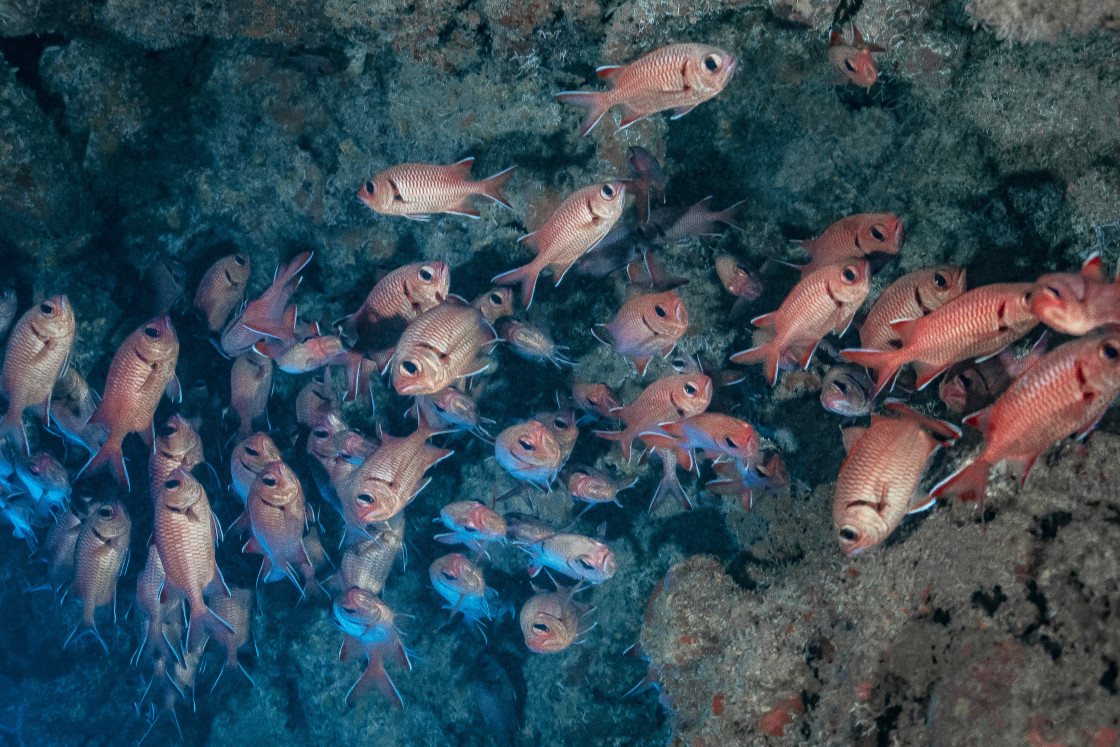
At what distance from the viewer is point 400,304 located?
3.45 metres

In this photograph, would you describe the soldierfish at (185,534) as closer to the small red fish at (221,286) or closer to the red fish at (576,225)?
the small red fish at (221,286)

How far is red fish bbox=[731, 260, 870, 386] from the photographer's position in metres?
2.60

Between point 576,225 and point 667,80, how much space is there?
797mm

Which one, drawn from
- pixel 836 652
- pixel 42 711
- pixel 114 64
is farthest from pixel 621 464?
pixel 42 711

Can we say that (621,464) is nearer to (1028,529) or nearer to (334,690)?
(1028,529)

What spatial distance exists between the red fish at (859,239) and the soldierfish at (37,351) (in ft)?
15.4

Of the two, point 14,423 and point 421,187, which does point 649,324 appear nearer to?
point 421,187

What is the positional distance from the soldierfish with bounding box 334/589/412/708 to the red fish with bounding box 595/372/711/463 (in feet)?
7.33

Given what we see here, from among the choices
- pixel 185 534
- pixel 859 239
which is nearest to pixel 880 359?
pixel 859 239

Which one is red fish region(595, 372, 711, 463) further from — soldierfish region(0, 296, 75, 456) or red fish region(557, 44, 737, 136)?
soldierfish region(0, 296, 75, 456)

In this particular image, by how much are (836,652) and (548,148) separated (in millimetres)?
3531

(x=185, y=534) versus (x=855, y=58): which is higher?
(x=855, y=58)

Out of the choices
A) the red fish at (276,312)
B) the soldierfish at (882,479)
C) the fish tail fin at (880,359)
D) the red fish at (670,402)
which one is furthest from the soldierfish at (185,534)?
the fish tail fin at (880,359)

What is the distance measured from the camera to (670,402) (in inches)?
124
